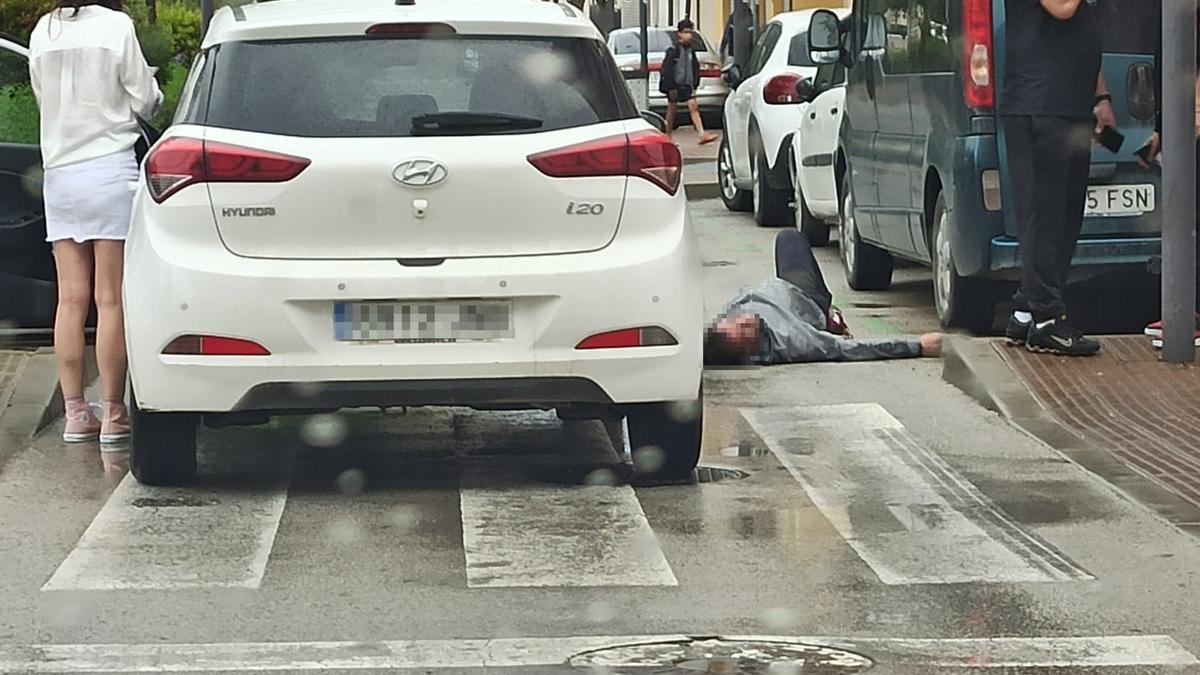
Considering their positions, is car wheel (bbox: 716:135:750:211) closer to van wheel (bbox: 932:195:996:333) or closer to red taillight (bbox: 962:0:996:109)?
van wheel (bbox: 932:195:996:333)

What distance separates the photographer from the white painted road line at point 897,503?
6865mm

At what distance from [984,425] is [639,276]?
235 cm

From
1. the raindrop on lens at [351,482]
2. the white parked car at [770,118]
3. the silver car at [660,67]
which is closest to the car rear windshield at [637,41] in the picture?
the silver car at [660,67]

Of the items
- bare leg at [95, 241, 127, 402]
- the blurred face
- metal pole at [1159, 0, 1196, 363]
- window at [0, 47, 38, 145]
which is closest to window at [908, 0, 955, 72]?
metal pole at [1159, 0, 1196, 363]

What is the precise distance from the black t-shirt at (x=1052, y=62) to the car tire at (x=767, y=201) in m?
8.56

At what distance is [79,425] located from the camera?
9.39 metres

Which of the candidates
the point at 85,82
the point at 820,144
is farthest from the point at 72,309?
the point at 820,144

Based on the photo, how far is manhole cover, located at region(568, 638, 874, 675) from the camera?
18.4ft

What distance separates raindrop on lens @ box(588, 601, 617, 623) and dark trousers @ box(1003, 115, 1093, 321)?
4.90 m

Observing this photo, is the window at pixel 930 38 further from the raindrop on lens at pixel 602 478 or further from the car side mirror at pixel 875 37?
the raindrop on lens at pixel 602 478

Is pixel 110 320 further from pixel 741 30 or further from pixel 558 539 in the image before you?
pixel 741 30

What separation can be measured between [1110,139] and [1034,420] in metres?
1.97

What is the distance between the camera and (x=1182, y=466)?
8445mm

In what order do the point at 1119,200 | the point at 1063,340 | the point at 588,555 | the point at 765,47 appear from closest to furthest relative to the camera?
the point at 588,555 → the point at 1063,340 → the point at 1119,200 → the point at 765,47
